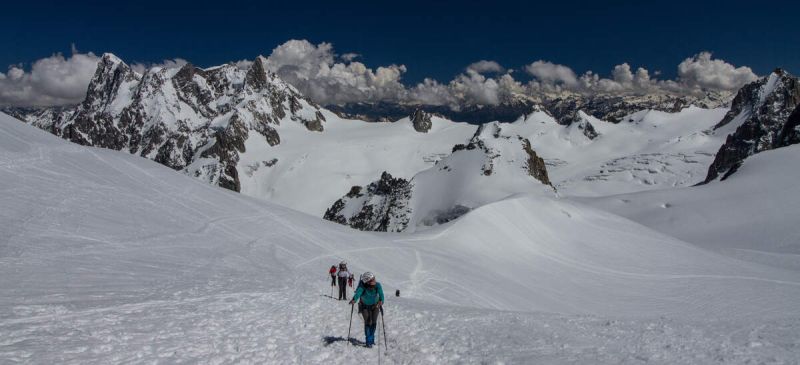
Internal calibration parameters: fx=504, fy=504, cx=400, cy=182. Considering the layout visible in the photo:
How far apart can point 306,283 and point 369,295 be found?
424 inches

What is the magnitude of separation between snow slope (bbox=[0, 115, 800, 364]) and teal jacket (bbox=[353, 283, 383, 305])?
4.46 feet

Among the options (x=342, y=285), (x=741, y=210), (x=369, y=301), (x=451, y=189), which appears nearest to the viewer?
(x=369, y=301)

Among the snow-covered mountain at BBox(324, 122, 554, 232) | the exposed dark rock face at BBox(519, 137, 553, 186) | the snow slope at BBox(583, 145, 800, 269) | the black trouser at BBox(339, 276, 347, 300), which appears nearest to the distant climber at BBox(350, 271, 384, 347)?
the black trouser at BBox(339, 276, 347, 300)

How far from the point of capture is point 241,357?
39.5 feet

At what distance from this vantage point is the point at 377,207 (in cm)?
13200

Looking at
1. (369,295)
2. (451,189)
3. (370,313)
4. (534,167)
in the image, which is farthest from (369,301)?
(534,167)

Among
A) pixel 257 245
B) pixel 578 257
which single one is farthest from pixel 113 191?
pixel 578 257

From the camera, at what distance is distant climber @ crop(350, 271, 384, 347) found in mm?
13414


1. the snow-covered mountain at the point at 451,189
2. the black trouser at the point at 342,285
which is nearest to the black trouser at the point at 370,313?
the black trouser at the point at 342,285

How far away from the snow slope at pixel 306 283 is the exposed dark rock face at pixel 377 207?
5085 cm

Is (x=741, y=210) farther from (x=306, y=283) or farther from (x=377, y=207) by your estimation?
(x=306, y=283)

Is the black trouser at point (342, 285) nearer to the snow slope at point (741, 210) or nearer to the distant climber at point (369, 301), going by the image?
the distant climber at point (369, 301)

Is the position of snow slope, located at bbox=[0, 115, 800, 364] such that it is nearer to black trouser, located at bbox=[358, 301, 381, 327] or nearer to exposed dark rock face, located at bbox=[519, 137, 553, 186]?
black trouser, located at bbox=[358, 301, 381, 327]

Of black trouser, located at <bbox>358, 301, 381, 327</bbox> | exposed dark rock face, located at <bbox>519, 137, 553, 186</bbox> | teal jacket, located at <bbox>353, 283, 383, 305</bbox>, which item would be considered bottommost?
black trouser, located at <bbox>358, 301, 381, 327</bbox>
